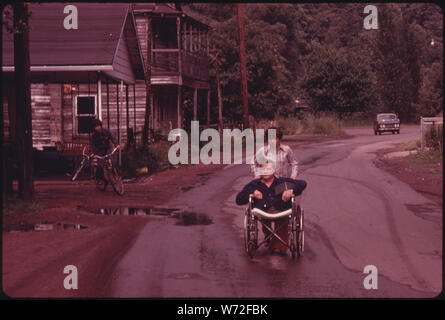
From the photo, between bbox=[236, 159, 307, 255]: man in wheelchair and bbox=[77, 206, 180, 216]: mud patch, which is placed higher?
bbox=[236, 159, 307, 255]: man in wheelchair

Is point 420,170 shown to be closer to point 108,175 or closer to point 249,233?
point 108,175

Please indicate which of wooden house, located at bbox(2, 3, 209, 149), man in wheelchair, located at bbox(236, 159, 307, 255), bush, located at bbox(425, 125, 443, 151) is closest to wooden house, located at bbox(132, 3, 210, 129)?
wooden house, located at bbox(2, 3, 209, 149)

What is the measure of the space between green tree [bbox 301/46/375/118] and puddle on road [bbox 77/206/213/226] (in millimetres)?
55617

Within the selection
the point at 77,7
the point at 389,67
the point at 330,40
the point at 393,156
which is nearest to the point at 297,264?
the point at 77,7

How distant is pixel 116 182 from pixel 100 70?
15.4ft

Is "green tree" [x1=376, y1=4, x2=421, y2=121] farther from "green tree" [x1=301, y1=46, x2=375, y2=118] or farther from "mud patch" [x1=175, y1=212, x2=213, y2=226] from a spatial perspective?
"mud patch" [x1=175, y1=212, x2=213, y2=226]

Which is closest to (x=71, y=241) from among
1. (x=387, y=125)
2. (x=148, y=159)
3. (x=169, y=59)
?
(x=148, y=159)

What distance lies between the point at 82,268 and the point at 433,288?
418 centimetres

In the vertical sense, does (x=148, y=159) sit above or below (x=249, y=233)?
above

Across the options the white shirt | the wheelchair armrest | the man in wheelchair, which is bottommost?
the wheelchair armrest

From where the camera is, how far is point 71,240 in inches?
434

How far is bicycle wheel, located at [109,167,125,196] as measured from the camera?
Result: 55.6 feet

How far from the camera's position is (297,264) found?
903 cm

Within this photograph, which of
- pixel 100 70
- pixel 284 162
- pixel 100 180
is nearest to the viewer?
pixel 284 162
